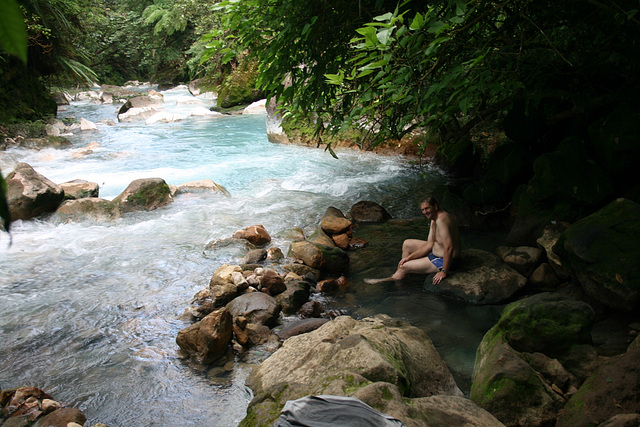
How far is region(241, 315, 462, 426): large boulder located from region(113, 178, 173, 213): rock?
5386mm

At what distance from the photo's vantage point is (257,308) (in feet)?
15.5

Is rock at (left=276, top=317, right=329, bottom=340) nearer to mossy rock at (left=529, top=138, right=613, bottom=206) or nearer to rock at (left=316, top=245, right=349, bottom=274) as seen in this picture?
rock at (left=316, top=245, right=349, bottom=274)

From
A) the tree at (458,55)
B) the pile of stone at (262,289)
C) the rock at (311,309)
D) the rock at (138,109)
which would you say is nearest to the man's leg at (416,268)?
the pile of stone at (262,289)

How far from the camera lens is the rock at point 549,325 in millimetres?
3289

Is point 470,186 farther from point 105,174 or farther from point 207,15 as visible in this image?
point 207,15

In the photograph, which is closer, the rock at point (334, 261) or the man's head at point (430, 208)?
the man's head at point (430, 208)

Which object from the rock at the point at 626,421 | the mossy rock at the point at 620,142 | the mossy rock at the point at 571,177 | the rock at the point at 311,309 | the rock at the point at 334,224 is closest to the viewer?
the rock at the point at 626,421

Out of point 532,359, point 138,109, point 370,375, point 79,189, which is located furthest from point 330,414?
point 138,109

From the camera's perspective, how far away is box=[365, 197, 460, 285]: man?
521cm

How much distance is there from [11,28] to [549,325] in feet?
12.1

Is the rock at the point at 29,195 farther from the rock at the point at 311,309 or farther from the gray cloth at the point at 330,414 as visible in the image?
the gray cloth at the point at 330,414

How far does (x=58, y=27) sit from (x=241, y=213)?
10379 millimetres

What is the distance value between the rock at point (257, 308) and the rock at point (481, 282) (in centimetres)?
183

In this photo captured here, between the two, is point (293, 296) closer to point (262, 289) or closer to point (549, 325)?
point (262, 289)
